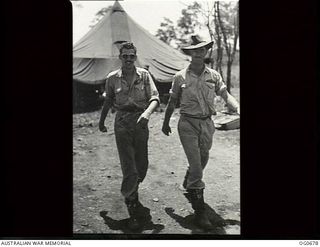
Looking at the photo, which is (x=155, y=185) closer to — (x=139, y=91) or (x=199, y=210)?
(x=199, y=210)

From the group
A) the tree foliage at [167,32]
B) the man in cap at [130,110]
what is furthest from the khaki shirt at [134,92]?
the tree foliage at [167,32]

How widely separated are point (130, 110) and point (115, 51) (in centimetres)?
64

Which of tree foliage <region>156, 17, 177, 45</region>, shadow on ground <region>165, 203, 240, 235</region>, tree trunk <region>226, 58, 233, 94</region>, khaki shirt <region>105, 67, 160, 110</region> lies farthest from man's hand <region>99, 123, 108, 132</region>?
tree trunk <region>226, 58, 233, 94</region>

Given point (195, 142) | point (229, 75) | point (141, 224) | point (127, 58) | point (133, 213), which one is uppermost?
point (127, 58)

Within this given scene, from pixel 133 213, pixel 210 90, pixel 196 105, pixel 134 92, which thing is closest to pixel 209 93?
pixel 210 90

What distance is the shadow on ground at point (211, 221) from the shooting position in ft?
12.0

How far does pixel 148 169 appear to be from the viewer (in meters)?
3.72

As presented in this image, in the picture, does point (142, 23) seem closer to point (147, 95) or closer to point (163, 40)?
point (163, 40)

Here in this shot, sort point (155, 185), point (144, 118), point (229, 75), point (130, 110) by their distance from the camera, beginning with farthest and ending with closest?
point (229, 75) → point (155, 185) → point (130, 110) → point (144, 118)

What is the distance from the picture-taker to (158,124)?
145 inches

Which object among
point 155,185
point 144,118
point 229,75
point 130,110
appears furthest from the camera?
point 229,75

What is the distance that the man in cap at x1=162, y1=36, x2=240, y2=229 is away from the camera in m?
3.60

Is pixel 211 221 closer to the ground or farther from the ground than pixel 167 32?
closer to the ground
